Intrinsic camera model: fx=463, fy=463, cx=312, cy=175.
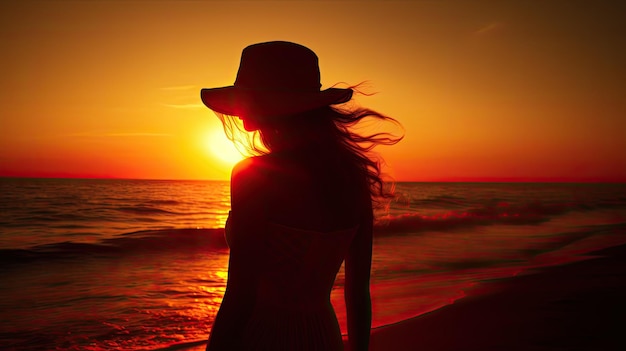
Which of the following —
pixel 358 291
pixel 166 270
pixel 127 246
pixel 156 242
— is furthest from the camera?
pixel 156 242

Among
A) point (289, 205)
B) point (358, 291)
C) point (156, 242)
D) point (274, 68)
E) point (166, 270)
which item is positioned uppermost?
point (274, 68)

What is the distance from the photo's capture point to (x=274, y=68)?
1.54 m

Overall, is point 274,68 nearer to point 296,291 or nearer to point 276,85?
point 276,85

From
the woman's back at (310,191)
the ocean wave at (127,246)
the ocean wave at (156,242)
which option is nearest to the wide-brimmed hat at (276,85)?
the woman's back at (310,191)

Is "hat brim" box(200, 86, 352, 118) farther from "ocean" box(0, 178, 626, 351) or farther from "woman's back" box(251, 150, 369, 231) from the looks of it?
"ocean" box(0, 178, 626, 351)

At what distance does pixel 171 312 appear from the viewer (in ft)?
24.8

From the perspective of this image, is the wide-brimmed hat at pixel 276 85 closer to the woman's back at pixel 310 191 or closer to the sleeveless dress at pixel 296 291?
the woman's back at pixel 310 191

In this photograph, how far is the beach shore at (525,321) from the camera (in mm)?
5617

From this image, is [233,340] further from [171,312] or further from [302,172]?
[171,312]

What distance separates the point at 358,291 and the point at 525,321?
18.5 ft

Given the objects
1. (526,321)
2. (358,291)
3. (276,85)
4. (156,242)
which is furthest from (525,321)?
(156,242)

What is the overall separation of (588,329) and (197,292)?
6.53 meters

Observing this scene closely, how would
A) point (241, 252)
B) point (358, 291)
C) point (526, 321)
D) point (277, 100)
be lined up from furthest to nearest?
point (526, 321)
point (358, 291)
point (277, 100)
point (241, 252)

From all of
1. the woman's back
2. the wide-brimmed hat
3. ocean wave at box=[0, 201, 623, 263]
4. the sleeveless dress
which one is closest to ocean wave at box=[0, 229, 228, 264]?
ocean wave at box=[0, 201, 623, 263]
